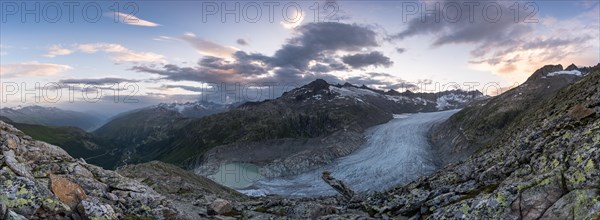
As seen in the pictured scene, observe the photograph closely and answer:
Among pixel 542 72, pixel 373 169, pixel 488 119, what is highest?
pixel 542 72

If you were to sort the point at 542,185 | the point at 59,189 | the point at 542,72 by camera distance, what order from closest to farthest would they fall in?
the point at 542,185 < the point at 59,189 < the point at 542,72

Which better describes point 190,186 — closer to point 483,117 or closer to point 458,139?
point 458,139

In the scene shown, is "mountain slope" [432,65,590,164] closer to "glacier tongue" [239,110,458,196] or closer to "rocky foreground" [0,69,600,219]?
"glacier tongue" [239,110,458,196]

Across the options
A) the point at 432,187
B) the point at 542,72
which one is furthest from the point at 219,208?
the point at 542,72

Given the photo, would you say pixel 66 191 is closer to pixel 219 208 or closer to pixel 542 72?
pixel 219 208

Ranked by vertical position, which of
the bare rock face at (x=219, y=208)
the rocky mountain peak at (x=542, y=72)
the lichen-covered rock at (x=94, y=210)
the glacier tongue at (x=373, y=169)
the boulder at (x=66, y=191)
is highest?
the rocky mountain peak at (x=542, y=72)

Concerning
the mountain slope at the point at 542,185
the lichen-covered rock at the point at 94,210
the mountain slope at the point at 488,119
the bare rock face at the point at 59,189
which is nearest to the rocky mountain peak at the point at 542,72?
the mountain slope at the point at 488,119

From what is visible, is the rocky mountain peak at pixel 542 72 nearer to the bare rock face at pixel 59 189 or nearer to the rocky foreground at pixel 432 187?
the rocky foreground at pixel 432 187
